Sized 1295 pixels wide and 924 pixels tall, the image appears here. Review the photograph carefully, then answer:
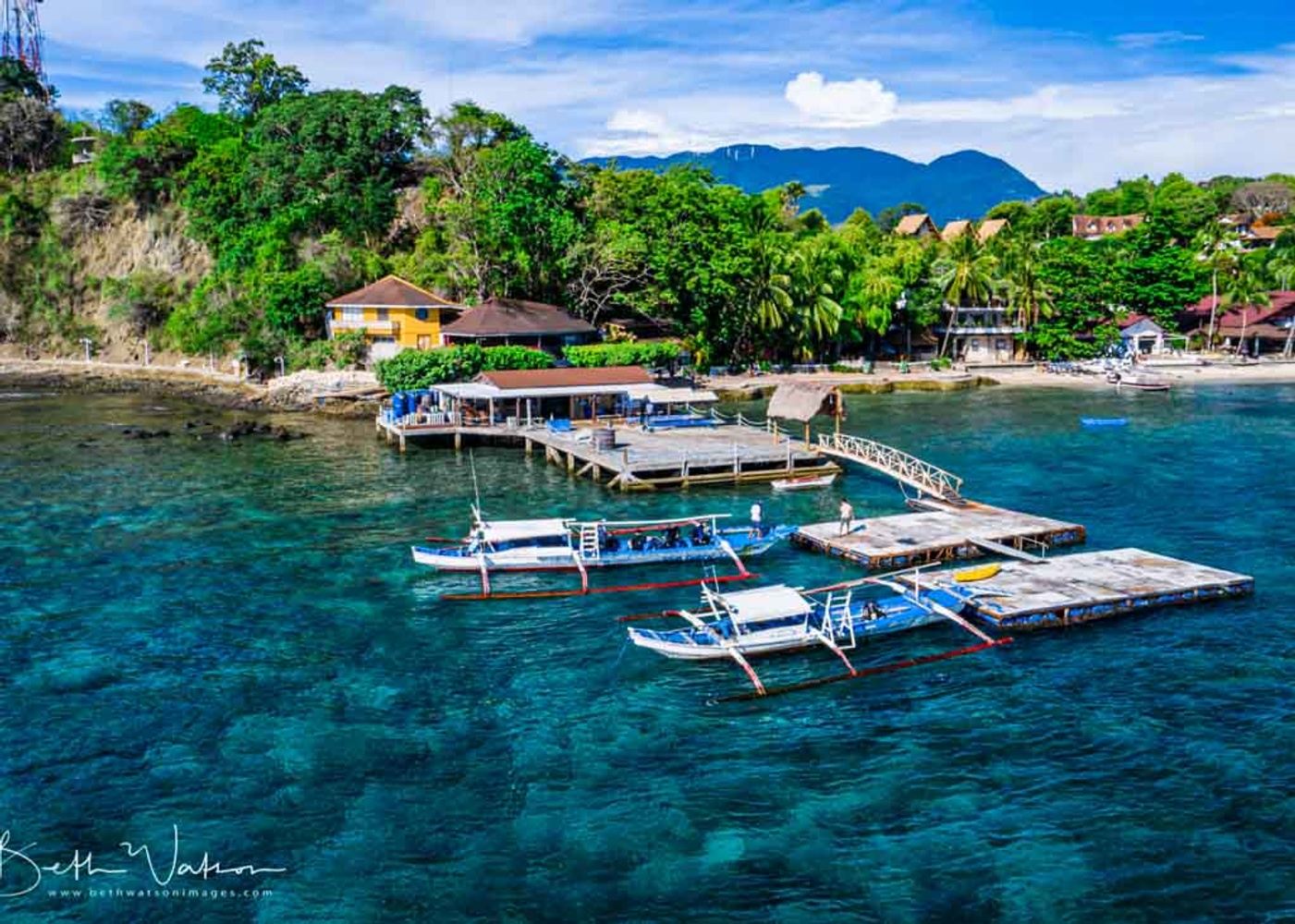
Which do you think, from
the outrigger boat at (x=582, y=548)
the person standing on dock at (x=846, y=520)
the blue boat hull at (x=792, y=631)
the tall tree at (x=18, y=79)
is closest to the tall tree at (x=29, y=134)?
the tall tree at (x=18, y=79)

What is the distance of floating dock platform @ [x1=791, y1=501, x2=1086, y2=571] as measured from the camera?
42.9m

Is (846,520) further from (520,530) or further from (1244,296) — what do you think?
(1244,296)

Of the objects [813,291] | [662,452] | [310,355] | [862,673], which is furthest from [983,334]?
[862,673]

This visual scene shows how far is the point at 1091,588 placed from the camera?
38.2 m

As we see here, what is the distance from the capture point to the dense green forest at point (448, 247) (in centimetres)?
9350

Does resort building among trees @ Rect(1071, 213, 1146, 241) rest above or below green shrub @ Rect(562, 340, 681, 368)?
above

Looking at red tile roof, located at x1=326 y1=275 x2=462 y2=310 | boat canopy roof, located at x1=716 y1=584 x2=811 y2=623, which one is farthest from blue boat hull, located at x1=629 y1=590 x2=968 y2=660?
red tile roof, located at x1=326 y1=275 x2=462 y2=310

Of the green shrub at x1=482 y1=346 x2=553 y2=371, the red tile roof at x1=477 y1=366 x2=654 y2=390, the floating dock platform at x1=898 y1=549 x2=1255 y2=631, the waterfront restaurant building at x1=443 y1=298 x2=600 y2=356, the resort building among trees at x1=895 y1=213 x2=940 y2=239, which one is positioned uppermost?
the resort building among trees at x1=895 y1=213 x2=940 y2=239

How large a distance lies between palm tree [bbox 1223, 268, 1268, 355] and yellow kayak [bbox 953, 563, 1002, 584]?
311 ft

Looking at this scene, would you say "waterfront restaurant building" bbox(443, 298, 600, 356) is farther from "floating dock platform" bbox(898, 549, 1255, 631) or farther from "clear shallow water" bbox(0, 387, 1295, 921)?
"floating dock platform" bbox(898, 549, 1255, 631)

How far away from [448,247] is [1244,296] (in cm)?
8486

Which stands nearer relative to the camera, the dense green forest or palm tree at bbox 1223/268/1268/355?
the dense green forest

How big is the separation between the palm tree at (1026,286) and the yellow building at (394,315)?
58.5 m

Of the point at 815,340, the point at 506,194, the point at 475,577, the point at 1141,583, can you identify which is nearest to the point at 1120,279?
the point at 815,340
